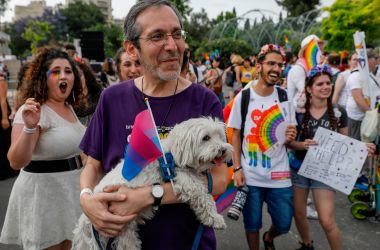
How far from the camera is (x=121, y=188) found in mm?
1521

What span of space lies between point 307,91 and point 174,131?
255 centimetres

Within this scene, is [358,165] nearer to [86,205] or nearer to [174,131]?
[174,131]

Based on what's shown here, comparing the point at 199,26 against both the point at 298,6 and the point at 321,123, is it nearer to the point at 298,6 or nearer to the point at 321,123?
the point at 298,6

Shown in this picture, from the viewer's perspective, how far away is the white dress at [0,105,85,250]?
2594mm

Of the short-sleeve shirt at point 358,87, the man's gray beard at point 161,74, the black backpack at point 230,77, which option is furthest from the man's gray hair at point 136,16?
the black backpack at point 230,77

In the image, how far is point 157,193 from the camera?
1.48 meters

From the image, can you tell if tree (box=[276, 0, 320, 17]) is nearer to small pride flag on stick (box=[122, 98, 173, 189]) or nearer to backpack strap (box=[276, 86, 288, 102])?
backpack strap (box=[276, 86, 288, 102])

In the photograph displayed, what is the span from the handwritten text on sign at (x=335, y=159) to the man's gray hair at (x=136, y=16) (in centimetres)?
230

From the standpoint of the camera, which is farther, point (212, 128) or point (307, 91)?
point (307, 91)

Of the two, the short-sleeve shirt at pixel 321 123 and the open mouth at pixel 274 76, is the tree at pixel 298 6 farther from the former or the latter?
the open mouth at pixel 274 76

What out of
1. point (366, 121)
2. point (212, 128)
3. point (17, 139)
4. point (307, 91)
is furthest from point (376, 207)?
point (17, 139)

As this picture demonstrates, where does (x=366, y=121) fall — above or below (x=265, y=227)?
above

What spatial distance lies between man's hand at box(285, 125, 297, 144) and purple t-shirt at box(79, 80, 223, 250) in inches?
73.3

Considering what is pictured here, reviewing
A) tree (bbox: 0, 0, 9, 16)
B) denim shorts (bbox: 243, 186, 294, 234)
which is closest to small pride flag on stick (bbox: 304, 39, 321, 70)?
denim shorts (bbox: 243, 186, 294, 234)
